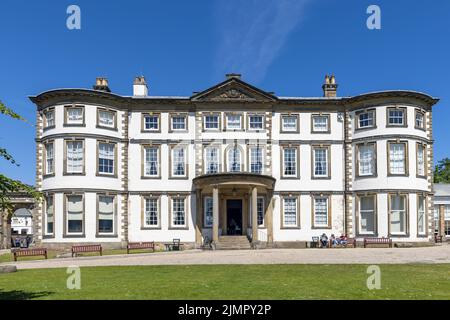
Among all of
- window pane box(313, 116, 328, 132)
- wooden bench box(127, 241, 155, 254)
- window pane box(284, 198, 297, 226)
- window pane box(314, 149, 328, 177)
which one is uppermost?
window pane box(313, 116, 328, 132)

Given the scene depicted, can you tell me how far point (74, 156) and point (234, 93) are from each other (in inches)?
510

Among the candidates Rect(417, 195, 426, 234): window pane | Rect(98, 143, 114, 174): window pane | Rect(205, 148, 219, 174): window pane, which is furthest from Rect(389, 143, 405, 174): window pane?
Rect(98, 143, 114, 174): window pane

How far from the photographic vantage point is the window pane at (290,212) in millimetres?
38688

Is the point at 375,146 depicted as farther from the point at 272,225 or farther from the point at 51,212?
the point at 51,212

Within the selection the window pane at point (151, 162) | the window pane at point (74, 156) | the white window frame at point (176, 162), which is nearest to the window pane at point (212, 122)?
the white window frame at point (176, 162)

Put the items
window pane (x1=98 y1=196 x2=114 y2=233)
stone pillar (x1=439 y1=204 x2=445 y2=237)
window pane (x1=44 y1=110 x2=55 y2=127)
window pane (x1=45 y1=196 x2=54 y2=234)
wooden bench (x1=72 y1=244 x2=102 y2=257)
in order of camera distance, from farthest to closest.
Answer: stone pillar (x1=439 y1=204 x2=445 y2=237), window pane (x1=44 y1=110 x2=55 y2=127), window pane (x1=98 y1=196 x2=114 y2=233), window pane (x1=45 y1=196 x2=54 y2=234), wooden bench (x1=72 y1=244 x2=102 y2=257)

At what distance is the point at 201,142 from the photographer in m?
38.5

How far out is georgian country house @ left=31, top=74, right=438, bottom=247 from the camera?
3672cm

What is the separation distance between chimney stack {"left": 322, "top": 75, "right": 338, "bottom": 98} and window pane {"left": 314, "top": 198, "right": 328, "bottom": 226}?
8921 mm

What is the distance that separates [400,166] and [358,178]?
10.5 feet

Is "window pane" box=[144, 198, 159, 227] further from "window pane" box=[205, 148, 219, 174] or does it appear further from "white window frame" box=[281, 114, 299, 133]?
"white window frame" box=[281, 114, 299, 133]

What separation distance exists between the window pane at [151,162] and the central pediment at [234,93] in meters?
5.11

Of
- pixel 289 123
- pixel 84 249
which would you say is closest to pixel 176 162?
pixel 289 123
